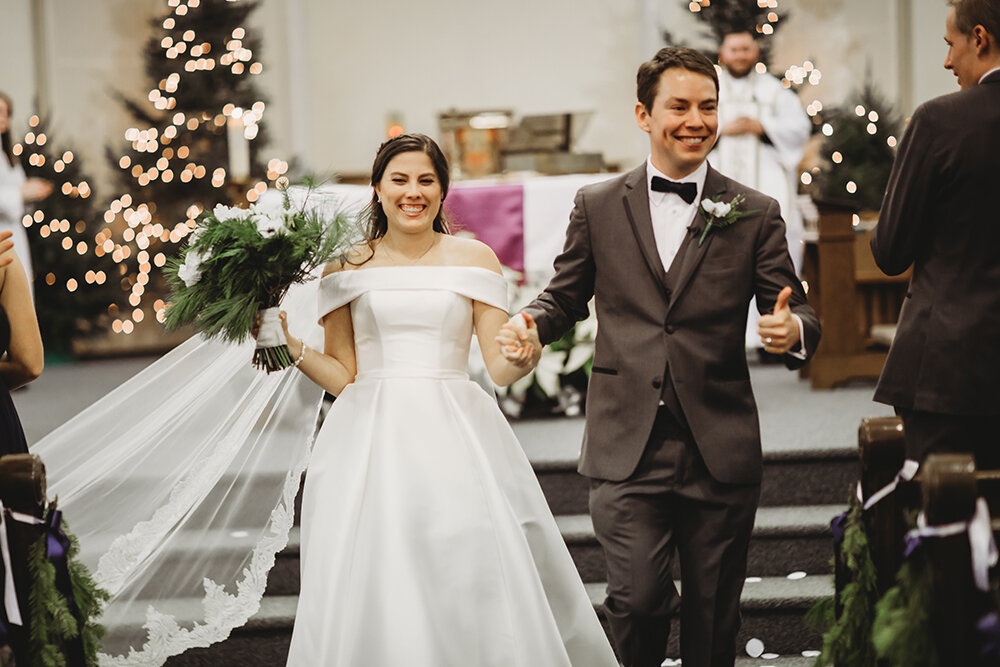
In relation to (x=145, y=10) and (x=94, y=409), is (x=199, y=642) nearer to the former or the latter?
(x=94, y=409)

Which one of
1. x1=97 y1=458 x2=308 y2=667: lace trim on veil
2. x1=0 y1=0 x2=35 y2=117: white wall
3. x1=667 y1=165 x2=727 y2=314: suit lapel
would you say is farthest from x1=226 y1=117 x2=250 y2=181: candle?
x1=667 y1=165 x2=727 y2=314: suit lapel

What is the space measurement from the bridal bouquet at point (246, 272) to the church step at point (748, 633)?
1616 millimetres

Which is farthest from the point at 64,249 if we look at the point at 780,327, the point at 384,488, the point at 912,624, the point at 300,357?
the point at 912,624

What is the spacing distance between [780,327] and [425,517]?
111 cm

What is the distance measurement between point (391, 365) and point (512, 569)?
0.71 meters

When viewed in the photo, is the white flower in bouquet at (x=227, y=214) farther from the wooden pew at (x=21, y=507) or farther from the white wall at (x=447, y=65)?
the white wall at (x=447, y=65)

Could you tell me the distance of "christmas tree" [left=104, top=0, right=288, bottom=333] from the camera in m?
10.9

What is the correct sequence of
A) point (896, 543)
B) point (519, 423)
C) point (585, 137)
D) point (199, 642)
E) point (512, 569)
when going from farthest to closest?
1. point (585, 137)
2. point (519, 423)
3. point (199, 642)
4. point (512, 569)
5. point (896, 543)

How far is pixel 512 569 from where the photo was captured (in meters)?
3.30

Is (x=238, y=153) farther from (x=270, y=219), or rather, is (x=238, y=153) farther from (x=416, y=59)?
(x=270, y=219)

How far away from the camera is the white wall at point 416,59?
1115 centimetres

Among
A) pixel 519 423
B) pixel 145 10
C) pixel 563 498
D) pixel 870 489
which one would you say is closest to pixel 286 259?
pixel 870 489

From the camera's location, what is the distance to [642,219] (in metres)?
3.28

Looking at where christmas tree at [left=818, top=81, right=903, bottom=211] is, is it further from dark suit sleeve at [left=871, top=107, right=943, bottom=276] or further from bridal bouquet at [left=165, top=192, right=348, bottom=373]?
bridal bouquet at [left=165, top=192, right=348, bottom=373]
